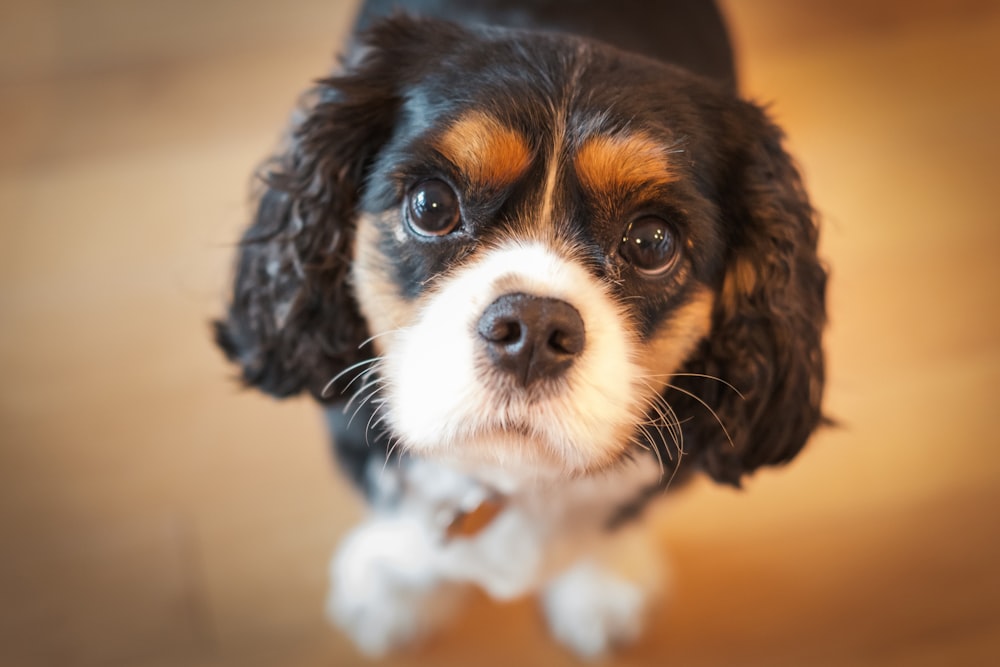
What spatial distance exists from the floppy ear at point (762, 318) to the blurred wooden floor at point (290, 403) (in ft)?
1.85

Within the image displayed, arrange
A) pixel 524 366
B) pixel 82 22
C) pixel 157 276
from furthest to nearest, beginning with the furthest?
pixel 82 22
pixel 157 276
pixel 524 366

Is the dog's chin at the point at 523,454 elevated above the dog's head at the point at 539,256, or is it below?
below

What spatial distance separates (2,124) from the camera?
2.55 meters

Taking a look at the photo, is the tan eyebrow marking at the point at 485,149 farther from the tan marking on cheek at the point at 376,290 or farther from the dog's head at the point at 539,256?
the tan marking on cheek at the point at 376,290

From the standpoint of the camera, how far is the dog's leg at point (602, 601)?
205 cm

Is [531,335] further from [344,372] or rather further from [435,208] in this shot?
[344,372]

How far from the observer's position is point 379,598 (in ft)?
6.59

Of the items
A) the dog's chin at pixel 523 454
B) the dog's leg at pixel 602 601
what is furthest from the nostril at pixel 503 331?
the dog's leg at pixel 602 601

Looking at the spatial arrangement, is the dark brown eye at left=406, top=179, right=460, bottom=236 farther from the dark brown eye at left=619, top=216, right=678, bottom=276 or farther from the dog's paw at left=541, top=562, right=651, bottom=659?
the dog's paw at left=541, top=562, right=651, bottom=659

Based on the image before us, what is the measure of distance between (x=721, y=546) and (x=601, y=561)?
0.37 metres

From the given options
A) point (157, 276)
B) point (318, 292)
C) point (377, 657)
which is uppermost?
point (318, 292)

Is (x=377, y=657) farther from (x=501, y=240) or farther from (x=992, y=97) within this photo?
(x=992, y=97)

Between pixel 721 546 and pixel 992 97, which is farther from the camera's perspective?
pixel 992 97

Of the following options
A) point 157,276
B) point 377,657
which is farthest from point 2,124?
point 377,657
